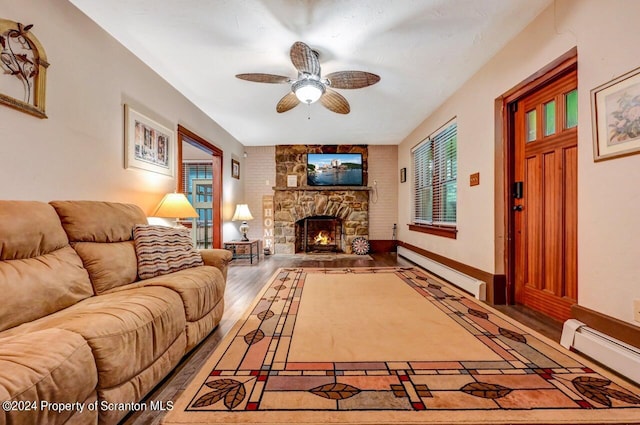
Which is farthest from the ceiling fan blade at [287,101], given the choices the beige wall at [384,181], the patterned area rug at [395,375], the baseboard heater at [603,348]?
the beige wall at [384,181]

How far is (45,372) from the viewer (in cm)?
85

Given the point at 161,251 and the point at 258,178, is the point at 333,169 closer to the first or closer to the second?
the point at 258,178

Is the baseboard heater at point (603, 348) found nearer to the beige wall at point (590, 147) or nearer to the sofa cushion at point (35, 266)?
the beige wall at point (590, 147)

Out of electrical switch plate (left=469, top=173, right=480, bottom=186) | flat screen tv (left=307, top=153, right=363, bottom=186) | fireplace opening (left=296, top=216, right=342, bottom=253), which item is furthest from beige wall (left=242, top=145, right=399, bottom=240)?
electrical switch plate (left=469, top=173, right=480, bottom=186)

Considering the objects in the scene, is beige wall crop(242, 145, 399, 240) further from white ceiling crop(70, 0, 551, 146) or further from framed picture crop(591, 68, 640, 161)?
framed picture crop(591, 68, 640, 161)

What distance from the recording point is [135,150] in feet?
8.83

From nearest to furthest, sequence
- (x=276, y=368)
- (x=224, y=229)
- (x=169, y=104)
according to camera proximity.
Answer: (x=276, y=368)
(x=169, y=104)
(x=224, y=229)

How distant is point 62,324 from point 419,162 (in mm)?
5205

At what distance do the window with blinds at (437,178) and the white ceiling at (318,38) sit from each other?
67cm

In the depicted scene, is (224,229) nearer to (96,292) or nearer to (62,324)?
(96,292)

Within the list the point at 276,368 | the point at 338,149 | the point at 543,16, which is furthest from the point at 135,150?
the point at 338,149

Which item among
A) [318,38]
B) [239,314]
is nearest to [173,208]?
[239,314]

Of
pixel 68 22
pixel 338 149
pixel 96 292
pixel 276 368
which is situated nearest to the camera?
pixel 276 368

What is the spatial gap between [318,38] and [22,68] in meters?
2.06
